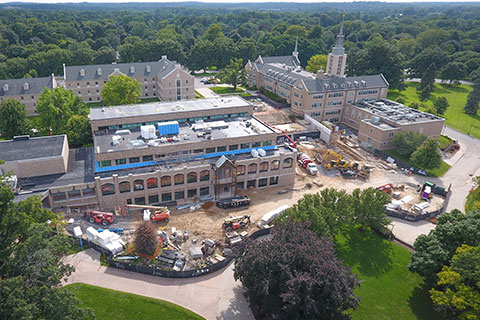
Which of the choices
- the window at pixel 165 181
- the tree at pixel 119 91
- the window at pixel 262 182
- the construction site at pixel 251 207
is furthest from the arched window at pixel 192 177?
the tree at pixel 119 91

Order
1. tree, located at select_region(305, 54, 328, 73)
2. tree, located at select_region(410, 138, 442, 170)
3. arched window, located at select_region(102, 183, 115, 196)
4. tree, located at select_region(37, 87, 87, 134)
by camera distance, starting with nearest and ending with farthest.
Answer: arched window, located at select_region(102, 183, 115, 196) < tree, located at select_region(37, 87, 87, 134) < tree, located at select_region(410, 138, 442, 170) < tree, located at select_region(305, 54, 328, 73)

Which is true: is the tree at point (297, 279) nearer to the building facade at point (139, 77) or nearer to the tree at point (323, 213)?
the tree at point (323, 213)

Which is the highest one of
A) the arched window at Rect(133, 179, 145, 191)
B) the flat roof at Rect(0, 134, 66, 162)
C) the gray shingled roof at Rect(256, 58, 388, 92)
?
the gray shingled roof at Rect(256, 58, 388, 92)

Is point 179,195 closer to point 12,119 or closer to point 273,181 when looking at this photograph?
point 273,181

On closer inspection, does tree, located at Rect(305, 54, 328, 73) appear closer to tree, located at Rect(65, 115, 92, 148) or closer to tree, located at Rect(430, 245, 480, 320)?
tree, located at Rect(65, 115, 92, 148)

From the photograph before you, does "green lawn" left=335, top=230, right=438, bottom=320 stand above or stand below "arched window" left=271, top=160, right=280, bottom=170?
below

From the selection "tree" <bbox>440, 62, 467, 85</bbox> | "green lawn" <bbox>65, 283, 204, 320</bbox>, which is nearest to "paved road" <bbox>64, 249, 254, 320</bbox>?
"green lawn" <bbox>65, 283, 204, 320</bbox>
